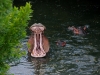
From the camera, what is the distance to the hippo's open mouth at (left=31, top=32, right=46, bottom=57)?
1223cm

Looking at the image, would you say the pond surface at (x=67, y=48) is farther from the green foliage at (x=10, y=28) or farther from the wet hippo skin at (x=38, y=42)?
the green foliage at (x=10, y=28)

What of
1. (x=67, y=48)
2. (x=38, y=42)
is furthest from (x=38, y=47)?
(x=67, y=48)

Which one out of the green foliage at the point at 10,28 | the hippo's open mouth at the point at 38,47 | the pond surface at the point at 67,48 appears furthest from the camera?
the hippo's open mouth at the point at 38,47

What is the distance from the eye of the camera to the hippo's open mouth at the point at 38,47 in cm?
1223

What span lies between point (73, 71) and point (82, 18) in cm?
672

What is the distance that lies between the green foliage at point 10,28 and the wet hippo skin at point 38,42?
8.52 metres

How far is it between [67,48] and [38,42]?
4.04 ft

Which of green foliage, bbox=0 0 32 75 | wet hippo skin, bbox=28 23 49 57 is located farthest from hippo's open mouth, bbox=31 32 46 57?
green foliage, bbox=0 0 32 75

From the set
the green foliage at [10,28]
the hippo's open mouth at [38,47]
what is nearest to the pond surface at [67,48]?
the hippo's open mouth at [38,47]

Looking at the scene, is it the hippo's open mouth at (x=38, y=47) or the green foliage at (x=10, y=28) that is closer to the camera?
the green foliage at (x=10, y=28)

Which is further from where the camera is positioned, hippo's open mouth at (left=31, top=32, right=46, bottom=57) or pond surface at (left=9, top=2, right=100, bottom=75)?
hippo's open mouth at (left=31, top=32, right=46, bottom=57)

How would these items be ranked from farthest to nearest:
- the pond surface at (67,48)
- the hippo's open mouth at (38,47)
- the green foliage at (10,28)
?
the hippo's open mouth at (38,47) < the pond surface at (67,48) < the green foliage at (10,28)

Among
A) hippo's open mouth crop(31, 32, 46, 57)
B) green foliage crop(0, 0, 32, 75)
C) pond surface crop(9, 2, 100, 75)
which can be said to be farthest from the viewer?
hippo's open mouth crop(31, 32, 46, 57)

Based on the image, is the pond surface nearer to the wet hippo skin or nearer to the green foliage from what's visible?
the wet hippo skin
